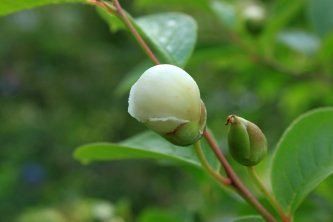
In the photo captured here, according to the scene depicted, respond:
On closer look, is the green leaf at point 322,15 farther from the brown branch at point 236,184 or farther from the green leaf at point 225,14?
the brown branch at point 236,184

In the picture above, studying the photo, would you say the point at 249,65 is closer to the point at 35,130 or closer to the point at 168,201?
the point at 168,201

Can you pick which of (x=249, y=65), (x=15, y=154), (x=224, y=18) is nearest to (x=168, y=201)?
(x=15, y=154)

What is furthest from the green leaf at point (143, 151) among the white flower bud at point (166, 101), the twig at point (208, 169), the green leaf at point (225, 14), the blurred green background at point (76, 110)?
the blurred green background at point (76, 110)

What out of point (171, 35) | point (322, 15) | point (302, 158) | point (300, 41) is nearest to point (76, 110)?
point (300, 41)

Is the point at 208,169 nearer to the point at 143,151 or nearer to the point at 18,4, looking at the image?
the point at 143,151

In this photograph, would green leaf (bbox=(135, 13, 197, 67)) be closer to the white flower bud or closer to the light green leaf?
the white flower bud

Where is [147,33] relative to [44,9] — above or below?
above
